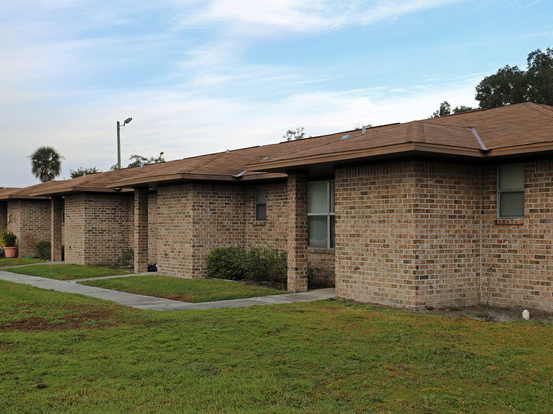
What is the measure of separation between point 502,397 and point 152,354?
4.23m

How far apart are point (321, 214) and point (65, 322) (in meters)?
7.72

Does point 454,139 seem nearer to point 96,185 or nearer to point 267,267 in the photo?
point 267,267

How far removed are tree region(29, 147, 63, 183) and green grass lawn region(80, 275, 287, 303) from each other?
139ft

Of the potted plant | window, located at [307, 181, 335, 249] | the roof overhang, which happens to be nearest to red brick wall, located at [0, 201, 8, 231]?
the potted plant

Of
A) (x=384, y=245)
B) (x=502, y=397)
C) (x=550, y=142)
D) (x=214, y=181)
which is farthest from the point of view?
(x=214, y=181)

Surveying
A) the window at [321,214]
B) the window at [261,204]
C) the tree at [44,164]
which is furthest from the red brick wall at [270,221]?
the tree at [44,164]

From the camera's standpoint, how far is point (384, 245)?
1205 cm

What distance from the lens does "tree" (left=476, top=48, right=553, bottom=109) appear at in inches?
1780

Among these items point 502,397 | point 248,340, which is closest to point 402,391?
point 502,397

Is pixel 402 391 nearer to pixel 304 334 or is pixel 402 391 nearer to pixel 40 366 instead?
pixel 304 334

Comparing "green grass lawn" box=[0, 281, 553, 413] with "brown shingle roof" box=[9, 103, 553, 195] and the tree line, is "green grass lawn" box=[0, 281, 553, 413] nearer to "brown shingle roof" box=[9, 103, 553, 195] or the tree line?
"brown shingle roof" box=[9, 103, 553, 195]

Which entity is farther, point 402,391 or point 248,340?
point 248,340

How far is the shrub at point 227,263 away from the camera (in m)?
17.2

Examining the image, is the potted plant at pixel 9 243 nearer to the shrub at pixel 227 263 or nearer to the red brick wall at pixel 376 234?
the shrub at pixel 227 263
